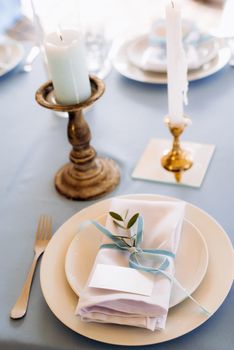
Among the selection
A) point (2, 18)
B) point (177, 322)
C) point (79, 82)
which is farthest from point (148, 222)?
point (2, 18)

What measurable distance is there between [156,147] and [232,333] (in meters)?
0.48

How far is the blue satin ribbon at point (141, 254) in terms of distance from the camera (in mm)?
Answer: 707

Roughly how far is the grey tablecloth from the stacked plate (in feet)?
0.08

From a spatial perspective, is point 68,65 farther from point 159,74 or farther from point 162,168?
point 159,74

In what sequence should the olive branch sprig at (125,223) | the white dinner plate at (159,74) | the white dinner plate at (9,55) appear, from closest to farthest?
1. the olive branch sprig at (125,223)
2. the white dinner plate at (159,74)
3. the white dinner plate at (9,55)

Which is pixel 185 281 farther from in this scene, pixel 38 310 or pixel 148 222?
pixel 38 310

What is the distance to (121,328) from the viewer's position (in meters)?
0.68

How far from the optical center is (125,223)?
80cm

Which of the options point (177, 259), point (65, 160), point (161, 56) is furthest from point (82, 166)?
point (161, 56)

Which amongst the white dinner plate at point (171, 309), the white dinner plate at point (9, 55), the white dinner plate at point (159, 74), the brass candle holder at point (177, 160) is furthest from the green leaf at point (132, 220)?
the white dinner plate at point (9, 55)

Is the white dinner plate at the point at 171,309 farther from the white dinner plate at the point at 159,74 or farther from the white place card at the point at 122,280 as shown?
the white dinner plate at the point at 159,74

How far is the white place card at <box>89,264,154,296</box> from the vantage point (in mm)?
684

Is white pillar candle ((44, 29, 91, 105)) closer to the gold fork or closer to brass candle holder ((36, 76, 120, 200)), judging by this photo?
brass candle holder ((36, 76, 120, 200))

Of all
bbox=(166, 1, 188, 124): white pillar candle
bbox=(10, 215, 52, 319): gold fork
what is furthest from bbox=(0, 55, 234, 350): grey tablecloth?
bbox=(166, 1, 188, 124): white pillar candle
